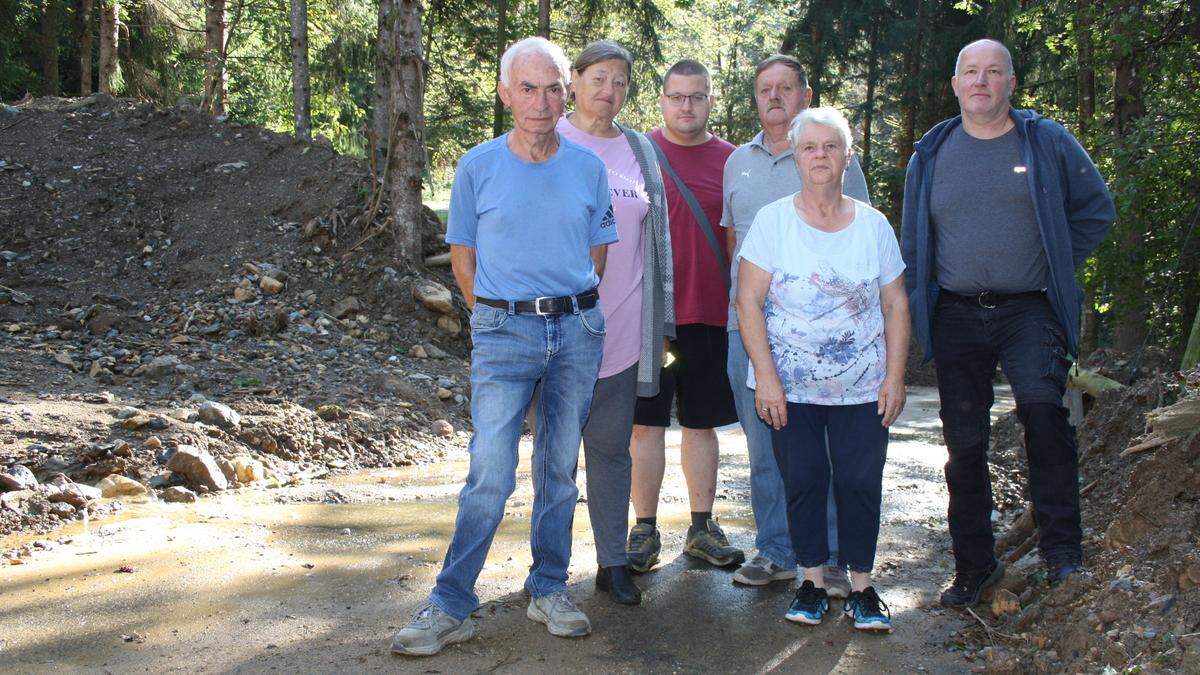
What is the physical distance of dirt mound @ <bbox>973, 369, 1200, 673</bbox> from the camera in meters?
3.42

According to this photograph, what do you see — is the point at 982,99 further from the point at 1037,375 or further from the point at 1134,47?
the point at 1134,47

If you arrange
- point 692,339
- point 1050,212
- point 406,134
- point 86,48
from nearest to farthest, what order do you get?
point 1050,212 → point 692,339 → point 406,134 → point 86,48

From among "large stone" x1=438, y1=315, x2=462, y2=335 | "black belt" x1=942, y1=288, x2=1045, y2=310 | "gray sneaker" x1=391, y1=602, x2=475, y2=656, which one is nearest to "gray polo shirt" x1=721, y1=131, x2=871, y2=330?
"black belt" x1=942, y1=288, x2=1045, y2=310

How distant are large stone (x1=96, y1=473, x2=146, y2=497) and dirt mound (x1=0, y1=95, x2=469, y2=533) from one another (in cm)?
15

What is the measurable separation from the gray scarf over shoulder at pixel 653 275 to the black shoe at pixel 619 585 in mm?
743

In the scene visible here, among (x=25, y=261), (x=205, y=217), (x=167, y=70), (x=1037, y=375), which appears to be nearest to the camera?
(x=1037, y=375)

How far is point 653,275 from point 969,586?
1.82m

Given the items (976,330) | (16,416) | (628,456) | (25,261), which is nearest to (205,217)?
(25,261)

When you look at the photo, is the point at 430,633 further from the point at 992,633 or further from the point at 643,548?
the point at 992,633

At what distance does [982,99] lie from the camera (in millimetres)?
4367

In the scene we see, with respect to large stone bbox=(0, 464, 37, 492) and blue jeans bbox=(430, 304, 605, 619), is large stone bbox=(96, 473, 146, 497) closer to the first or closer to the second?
large stone bbox=(0, 464, 37, 492)

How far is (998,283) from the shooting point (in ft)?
Result: 14.3

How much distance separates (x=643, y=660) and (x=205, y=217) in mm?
10016

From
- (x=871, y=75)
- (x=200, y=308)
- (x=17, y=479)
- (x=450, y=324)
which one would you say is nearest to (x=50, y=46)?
(x=200, y=308)
